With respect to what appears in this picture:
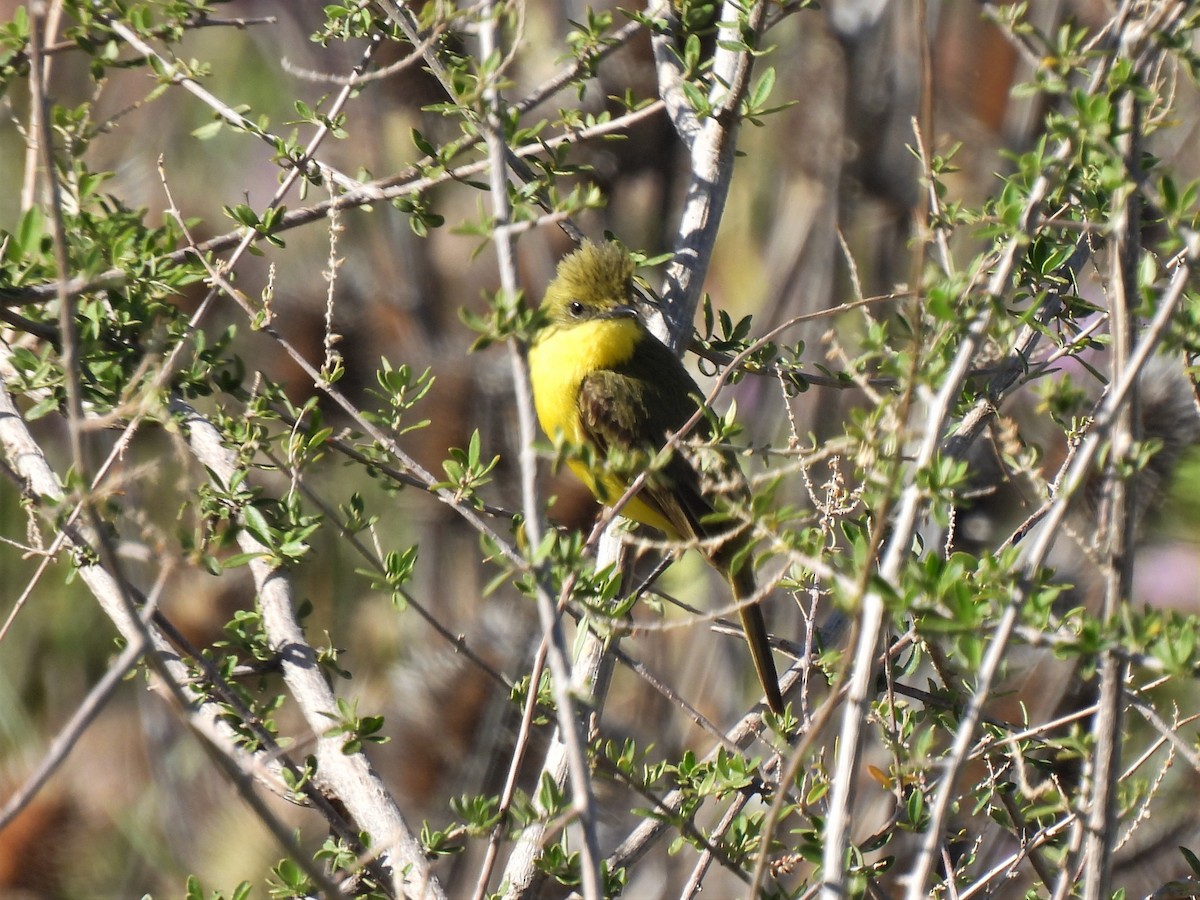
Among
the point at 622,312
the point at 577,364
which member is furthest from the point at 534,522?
the point at 577,364

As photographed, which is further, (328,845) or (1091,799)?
(328,845)

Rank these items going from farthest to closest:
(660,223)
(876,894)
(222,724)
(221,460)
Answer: (660,223)
(221,460)
(222,724)
(876,894)

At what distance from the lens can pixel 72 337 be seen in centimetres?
136

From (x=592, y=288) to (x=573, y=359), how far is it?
240 millimetres

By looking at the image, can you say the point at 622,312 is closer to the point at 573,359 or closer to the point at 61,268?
the point at 573,359

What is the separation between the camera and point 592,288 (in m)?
3.57

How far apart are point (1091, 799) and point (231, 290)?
58.7 inches

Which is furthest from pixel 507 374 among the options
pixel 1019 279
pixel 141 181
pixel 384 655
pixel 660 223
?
pixel 1019 279

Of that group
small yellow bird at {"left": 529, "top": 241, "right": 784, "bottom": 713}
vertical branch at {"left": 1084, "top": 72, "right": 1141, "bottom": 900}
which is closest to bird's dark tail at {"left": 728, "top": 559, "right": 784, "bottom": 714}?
small yellow bird at {"left": 529, "top": 241, "right": 784, "bottom": 713}

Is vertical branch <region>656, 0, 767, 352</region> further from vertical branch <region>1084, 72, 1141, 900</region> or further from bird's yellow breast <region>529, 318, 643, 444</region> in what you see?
vertical branch <region>1084, 72, 1141, 900</region>

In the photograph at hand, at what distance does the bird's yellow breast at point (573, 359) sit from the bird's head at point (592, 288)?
4cm

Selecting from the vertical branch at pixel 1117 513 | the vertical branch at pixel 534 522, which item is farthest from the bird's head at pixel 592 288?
the vertical branch at pixel 1117 513

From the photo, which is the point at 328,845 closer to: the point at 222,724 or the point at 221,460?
the point at 222,724

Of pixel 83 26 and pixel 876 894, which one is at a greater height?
pixel 83 26
